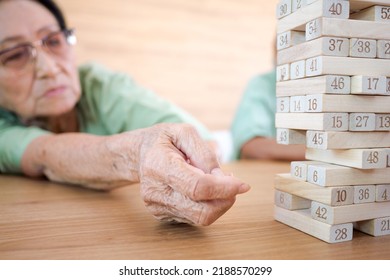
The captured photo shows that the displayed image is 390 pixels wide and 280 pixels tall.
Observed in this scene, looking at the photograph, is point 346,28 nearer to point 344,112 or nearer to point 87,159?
point 344,112

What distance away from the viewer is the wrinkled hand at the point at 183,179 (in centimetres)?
66

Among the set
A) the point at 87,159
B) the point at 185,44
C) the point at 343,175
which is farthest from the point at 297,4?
the point at 185,44

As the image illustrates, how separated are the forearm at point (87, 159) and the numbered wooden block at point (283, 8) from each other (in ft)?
1.23

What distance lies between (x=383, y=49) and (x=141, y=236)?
1.77ft

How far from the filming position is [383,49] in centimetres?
71

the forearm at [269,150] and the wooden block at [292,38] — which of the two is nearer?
the wooden block at [292,38]

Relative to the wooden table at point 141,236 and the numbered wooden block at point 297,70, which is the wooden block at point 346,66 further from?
the wooden table at point 141,236

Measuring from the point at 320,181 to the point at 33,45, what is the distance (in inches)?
49.4

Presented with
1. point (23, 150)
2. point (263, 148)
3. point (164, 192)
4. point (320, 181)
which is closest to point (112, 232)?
point (164, 192)

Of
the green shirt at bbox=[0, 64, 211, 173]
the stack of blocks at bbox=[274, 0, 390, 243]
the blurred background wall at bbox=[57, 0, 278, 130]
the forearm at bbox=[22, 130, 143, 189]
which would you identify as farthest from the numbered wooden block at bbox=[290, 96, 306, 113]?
the blurred background wall at bbox=[57, 0, 278, 130]

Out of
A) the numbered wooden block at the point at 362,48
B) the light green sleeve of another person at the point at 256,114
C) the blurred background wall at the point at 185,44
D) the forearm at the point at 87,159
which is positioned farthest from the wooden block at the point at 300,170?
the blurred background wall at the point at 185,44

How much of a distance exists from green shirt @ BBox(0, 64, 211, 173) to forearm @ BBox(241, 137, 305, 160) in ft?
1.17

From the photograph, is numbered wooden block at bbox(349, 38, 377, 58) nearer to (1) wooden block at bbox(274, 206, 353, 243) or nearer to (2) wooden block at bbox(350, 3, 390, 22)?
(2) wooden block at bbox(350, 3, 390, 22)

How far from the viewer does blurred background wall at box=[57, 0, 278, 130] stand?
3.11 meters
